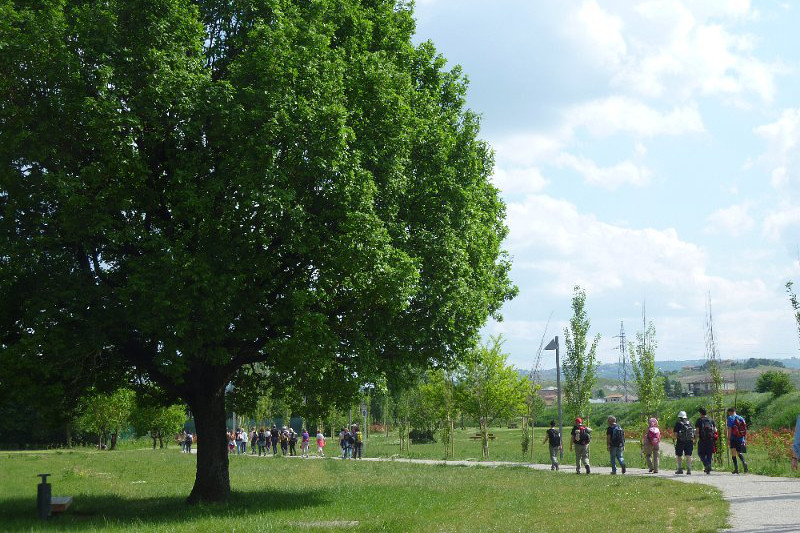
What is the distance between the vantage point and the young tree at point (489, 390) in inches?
1766

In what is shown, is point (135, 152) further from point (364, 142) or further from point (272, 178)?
point (364, 142)

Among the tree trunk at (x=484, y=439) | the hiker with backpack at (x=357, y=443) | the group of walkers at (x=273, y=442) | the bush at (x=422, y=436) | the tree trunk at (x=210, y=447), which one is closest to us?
the tree trunk at (x=210, y=447)

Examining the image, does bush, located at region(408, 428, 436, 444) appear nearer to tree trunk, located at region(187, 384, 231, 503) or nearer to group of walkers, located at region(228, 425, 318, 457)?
group of walkers, located at region(228, 425, 318, 457)

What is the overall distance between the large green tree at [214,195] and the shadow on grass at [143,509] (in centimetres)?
301

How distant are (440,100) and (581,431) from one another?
498 inches

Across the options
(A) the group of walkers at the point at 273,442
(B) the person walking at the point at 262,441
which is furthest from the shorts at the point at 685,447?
(B) the person walking at the point at 262,441

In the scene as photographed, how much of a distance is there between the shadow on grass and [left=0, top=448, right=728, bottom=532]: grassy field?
1.1 inches

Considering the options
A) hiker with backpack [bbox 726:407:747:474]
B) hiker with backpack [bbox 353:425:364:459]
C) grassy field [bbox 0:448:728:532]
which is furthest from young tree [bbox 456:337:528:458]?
hiker with backpack [bbox 726:407:747:474]

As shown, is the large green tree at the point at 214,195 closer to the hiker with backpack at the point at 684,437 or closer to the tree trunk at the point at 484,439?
the hiker with backpack at the point at 684,437

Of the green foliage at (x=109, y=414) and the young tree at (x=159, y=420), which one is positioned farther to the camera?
the young tree at (x=159, y=420)

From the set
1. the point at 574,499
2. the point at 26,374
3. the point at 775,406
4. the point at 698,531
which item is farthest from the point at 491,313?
the point at 775,406

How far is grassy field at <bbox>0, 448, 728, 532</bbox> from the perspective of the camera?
48.8 feet

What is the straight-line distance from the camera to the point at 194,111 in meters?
16.6

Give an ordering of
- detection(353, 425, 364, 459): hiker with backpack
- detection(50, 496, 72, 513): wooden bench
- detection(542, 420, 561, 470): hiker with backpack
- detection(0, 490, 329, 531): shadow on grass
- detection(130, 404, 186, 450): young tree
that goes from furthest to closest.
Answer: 1. detection(130, 404, 186, 450): young tree
2. detection(353, 425, 364, 459): hiker with backpack
3. detection(542, 420, 561, 470): hiker with backpack
4. detection(50, 496, 72, 513): wooden bench
5. detection(0, 490, 329, 531): shadow on grass
